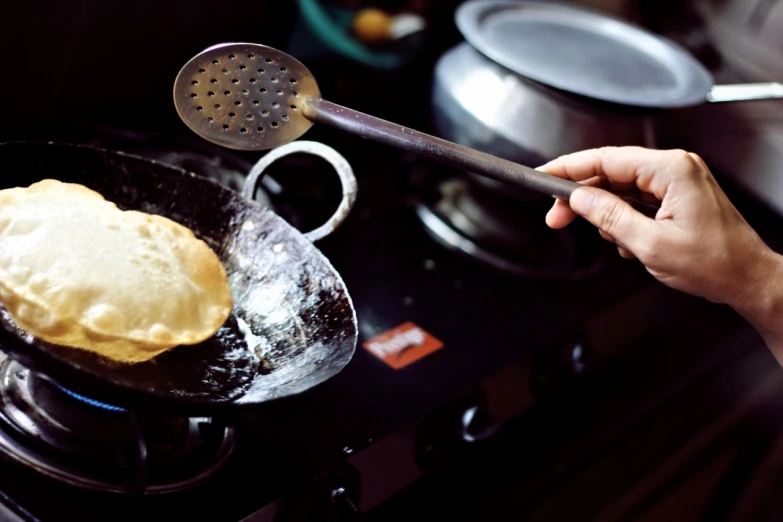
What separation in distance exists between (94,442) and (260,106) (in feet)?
1.22

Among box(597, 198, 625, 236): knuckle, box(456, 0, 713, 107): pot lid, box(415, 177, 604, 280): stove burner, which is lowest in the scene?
box(415, 177, 604, 280): stove burner

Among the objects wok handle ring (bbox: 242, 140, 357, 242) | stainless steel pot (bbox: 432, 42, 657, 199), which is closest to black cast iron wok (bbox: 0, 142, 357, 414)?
wok handle ring (bbox: 242, 140, 357, 242)

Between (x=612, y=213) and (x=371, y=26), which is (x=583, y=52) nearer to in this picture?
(x=371, y=26)

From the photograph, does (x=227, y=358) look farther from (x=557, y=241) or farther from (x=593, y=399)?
(x=557, y=241)

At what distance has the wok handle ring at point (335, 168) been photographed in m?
0.90

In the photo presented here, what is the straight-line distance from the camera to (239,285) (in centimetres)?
91

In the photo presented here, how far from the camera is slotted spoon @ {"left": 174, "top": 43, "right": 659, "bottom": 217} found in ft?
2.53

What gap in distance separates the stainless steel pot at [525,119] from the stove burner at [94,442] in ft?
2.09

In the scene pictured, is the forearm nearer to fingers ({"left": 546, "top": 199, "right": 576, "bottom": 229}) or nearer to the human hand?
the human hand

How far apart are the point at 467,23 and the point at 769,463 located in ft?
3.62

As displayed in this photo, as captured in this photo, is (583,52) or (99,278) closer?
(99,278)

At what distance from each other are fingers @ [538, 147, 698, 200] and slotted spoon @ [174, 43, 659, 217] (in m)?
0.04

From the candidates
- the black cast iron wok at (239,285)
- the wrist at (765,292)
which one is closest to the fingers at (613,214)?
the wrist at (765,292)

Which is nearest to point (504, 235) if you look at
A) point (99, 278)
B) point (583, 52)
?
point (583, 52)
